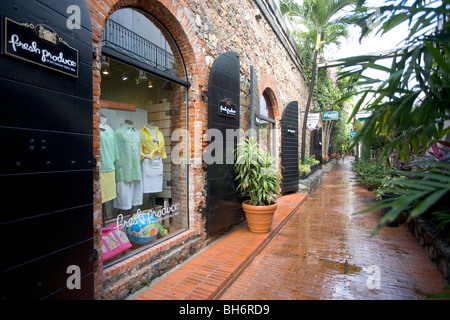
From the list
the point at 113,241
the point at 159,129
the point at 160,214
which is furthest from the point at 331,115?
the point at 113,241

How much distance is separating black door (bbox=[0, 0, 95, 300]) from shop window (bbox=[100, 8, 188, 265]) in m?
0.56

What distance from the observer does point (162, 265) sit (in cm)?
279

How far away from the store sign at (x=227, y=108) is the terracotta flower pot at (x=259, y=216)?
1.48 m

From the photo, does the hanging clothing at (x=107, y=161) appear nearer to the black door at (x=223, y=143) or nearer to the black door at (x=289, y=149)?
the black door at (x=223, y=143)

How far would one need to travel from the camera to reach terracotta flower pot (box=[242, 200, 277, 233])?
Answer: 401 centimetres

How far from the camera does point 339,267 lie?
10.2 ft

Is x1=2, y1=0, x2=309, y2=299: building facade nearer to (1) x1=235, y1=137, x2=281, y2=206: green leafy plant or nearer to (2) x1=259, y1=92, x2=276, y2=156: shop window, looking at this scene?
(1) x1=235, y1=137, x2=281, y2=206: green leafy plant

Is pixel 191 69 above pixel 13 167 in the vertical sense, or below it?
above

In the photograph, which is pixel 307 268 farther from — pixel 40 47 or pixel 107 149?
pixel 40 47

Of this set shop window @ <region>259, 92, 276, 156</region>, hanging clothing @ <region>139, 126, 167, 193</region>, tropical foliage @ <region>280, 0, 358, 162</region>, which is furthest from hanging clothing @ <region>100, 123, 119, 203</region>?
tropical foliage @ <region>280, 0, 358, 162</region>

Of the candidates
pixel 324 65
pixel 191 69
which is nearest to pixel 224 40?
pixel 191 69

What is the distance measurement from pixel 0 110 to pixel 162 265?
2.07m
